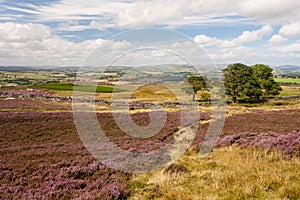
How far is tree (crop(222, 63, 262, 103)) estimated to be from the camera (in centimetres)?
6000

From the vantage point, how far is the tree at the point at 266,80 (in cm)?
6578

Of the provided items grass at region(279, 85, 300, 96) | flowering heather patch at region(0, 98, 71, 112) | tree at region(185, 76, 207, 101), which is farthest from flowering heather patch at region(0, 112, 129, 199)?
grass at region(279, 85, 300, 96)

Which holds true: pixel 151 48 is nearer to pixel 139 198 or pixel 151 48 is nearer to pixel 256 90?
pixel 139 198

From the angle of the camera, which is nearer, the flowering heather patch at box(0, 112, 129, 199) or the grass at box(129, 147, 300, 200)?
the grass at box(129, 147, 300, 200)

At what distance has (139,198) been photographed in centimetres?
813

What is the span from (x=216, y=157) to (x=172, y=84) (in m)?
Answer: 62.9

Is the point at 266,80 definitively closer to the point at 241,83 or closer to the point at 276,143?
the point at 241,83

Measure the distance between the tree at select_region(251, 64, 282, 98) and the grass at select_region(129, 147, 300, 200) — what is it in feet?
195

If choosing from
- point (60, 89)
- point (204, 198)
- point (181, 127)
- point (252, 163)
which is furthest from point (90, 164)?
point (60, 89)

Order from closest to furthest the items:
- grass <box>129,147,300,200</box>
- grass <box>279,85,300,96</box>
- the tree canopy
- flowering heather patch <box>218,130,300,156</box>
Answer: grass <box>129,147,300,200</box>
flowering heather patch <box>218,130,300,156</box>
the tree canopy
grass <box>279,85,300,96</box>

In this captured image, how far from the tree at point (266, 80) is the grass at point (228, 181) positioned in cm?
5933

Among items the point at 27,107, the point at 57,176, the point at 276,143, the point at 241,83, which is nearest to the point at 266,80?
the point at 241,83

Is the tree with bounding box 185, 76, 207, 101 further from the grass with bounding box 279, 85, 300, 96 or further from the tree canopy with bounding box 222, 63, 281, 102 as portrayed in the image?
the grass with bounding box 279, 85, 300, 96

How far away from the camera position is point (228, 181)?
8.36 m
